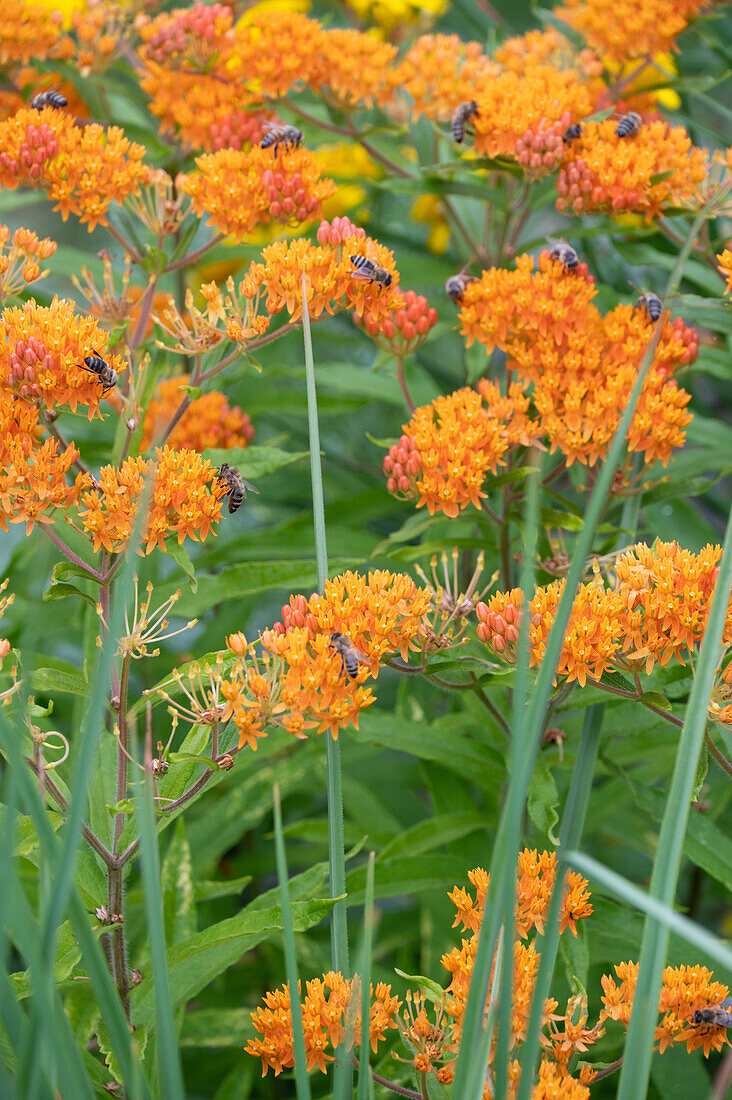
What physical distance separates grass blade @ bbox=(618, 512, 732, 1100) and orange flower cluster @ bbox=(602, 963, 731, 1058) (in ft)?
0.71

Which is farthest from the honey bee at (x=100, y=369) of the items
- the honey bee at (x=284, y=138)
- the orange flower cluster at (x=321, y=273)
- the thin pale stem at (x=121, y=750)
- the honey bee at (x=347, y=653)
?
the honey bee at (x=284, y=138)

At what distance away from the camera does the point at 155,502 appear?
1315 millimetres

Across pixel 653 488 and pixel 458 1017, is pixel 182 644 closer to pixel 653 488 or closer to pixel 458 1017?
pixel 653 488

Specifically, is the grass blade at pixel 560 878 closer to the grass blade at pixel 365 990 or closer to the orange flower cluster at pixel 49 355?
the grass blade at pixel 365 990

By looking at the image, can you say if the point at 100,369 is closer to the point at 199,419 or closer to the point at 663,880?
the point at 199,419

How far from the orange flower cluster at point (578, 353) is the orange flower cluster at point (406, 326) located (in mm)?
73

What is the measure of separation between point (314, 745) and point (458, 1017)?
0.89 metres

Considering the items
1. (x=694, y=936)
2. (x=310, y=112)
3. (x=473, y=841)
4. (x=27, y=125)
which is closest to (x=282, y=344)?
(x=310, y=112)

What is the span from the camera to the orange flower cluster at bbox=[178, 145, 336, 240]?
1.70 meters

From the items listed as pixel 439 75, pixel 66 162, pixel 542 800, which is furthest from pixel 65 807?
pixel 439 75

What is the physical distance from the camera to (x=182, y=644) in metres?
3.09

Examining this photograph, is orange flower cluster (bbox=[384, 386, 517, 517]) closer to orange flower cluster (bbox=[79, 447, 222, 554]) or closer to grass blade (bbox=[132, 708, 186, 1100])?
orange flower cluster (bbox=[79, 447, 222, 554])

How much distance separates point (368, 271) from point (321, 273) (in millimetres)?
74

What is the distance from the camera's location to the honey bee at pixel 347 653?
1.17 metres
